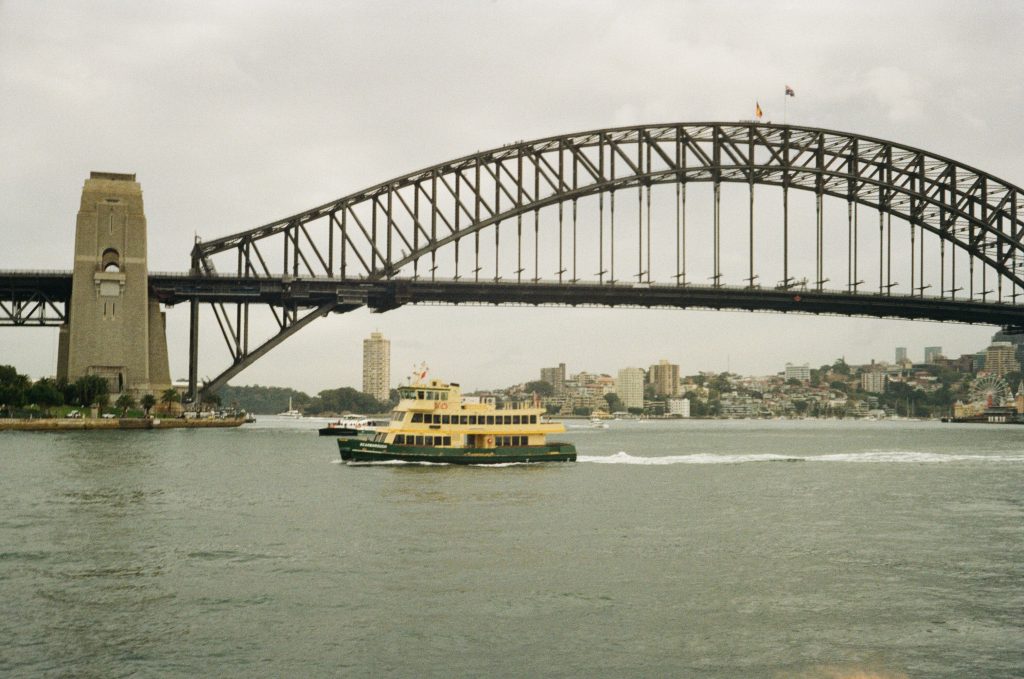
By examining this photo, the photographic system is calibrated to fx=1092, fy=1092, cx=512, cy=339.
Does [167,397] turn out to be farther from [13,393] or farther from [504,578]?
[504,578]

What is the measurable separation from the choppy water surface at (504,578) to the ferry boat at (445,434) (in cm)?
779

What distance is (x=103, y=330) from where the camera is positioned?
292ft

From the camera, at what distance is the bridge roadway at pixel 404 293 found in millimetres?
91062

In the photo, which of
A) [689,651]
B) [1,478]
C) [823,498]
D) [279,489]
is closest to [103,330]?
[1,478]

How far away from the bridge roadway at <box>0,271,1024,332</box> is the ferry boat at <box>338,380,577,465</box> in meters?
37.8

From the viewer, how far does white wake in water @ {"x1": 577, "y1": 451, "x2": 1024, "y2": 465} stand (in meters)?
59.5

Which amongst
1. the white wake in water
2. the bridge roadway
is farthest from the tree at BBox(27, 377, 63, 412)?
the white wake in water

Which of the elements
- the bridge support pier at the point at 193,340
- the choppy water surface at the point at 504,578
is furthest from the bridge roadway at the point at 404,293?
the choppy water surface at the point at 504,578

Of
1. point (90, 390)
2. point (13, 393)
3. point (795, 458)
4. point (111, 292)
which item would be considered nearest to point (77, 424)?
point (90, 390)

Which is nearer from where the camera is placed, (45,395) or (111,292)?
(45,395)

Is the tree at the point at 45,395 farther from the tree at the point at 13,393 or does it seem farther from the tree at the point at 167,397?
the tree at the point at 167,397

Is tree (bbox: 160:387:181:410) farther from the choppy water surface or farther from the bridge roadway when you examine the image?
the choppy water surface

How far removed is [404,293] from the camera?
298 ft

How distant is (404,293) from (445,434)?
39668mm
